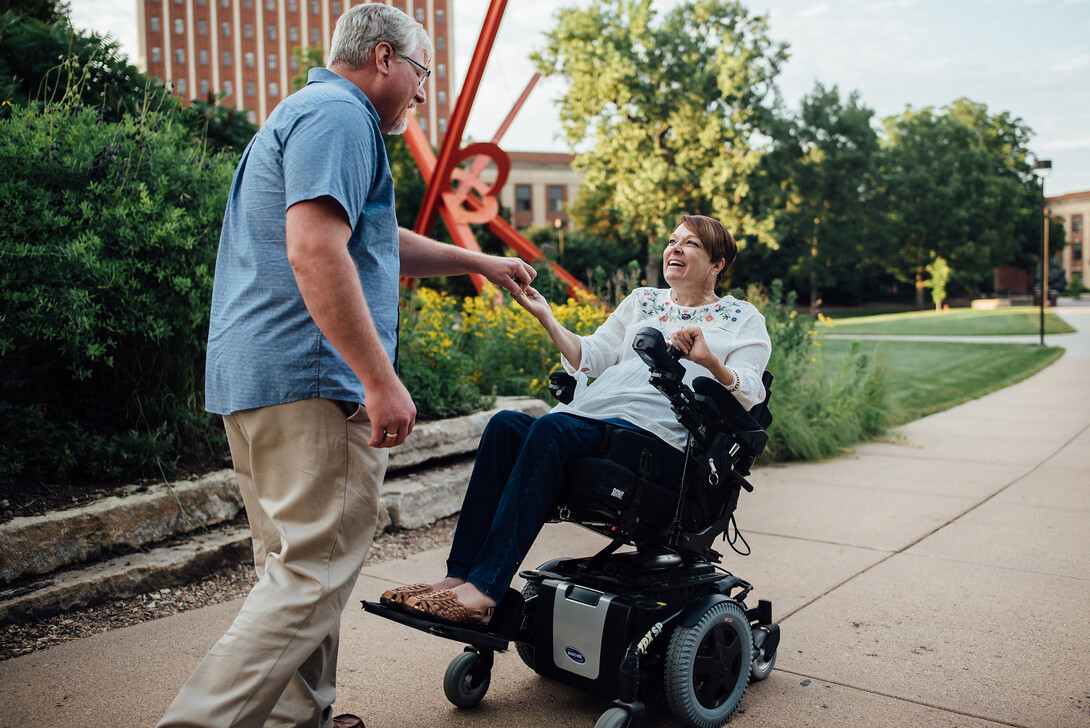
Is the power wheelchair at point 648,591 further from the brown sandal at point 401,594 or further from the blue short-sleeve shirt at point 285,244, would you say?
the blue short-sleeve shirt at point 285,244

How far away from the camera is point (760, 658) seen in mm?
2859

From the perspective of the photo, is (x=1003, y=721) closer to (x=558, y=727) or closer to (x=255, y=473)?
(x=558, y=727)

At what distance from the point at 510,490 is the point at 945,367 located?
45.8 feet

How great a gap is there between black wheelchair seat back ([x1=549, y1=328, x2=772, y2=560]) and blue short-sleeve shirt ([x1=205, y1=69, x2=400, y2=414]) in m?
0.80

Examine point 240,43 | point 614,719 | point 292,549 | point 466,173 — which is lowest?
point 614,719

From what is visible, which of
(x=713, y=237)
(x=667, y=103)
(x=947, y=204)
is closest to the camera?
(x=713, y=237)

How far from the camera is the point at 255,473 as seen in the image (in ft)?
6.73

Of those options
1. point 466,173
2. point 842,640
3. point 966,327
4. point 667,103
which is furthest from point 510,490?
point 667,103

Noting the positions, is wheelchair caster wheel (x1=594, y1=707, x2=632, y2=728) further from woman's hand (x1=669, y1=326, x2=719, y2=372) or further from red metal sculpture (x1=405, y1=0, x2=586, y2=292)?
red metal sculpture (x1=405, y1=0, x2=586, y2=292)

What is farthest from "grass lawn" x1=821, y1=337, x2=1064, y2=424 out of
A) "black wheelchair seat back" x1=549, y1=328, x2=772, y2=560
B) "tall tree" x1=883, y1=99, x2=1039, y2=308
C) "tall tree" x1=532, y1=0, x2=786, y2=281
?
"tall tree" x1=883, y1=99, x2=1039, y2=308

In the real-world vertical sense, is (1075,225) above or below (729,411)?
above

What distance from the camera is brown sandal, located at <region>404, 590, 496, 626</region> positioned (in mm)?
2209

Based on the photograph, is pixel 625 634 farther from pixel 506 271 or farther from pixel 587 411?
pixel 506 271

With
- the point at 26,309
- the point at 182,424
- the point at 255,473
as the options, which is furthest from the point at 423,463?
the point at 255,473
